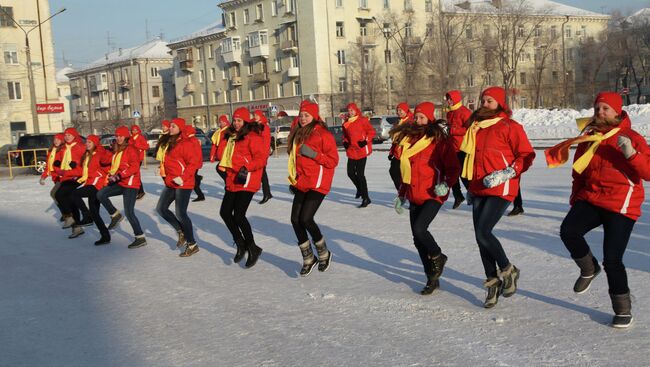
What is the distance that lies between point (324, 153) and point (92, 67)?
101618 mm

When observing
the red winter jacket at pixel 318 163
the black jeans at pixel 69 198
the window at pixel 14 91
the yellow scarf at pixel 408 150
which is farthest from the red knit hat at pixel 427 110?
the window at pixel 14 91

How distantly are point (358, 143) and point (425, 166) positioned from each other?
6298mm

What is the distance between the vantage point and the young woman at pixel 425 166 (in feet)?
20.2

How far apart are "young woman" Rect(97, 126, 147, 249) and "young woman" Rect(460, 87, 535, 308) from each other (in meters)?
5.24

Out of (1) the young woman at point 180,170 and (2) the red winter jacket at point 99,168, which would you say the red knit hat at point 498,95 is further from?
(2) the red winter jacket at point 99,168

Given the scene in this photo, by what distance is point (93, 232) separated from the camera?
37.6 feet

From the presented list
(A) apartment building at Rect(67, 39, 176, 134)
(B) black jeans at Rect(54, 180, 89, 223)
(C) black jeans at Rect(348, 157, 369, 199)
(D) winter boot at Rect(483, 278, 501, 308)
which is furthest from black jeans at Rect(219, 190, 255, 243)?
(A) apartment building at Rect(67, 39, 176, 134)

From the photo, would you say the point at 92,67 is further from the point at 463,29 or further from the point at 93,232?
the point at 93,232

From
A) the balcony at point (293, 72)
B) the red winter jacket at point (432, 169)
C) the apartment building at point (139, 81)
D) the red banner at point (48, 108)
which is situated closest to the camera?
the red winter jacket at point (432, 169)

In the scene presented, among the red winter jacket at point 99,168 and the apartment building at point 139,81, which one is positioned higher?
the apartment building at point 139,81

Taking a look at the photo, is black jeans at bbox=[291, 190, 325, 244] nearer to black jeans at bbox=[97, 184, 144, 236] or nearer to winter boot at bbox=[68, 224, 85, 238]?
black jeans at bbox=[97, 184, 144, 236]

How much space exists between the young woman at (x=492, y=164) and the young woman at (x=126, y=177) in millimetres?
5243

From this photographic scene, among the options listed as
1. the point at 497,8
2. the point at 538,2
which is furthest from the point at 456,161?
the point at 538,2

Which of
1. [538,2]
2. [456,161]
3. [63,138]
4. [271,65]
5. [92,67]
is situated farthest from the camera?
[92,67]
